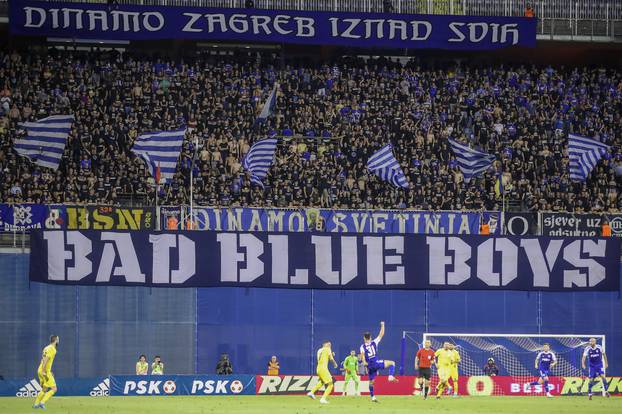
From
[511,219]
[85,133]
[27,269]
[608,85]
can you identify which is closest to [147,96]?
[85,133]

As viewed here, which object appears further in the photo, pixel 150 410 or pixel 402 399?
pixel 402 399

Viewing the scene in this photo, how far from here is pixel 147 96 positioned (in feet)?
185

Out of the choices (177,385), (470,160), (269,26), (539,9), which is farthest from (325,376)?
(539,9)

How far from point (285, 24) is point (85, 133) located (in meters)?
13.7

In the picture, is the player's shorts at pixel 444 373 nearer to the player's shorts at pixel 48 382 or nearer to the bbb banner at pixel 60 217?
the player's shorts at pixel 48 382

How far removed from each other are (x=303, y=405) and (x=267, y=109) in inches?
953

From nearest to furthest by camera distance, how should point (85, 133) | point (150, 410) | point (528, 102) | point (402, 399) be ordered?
point (150, 410) → point (402, 399) → point (85, 133) → point (528, 102)

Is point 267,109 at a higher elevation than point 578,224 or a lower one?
higher

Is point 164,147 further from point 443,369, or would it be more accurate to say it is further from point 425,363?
point 443,369

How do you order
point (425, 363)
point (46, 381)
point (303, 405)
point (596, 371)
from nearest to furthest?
point (46, 381), point (303, 405), point (425, 363), point (596, 371)

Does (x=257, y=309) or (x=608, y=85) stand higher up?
(x=608, y=85)

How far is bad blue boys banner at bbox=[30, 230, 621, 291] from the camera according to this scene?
44.4 metres

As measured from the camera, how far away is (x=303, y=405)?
34.3m

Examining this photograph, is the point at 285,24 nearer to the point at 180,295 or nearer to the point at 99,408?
the point at 180,295
